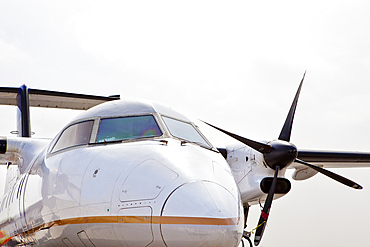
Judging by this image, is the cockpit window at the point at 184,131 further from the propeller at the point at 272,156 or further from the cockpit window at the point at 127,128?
the propeller at the point at 272,156

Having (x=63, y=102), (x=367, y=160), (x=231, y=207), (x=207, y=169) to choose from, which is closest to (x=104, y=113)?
(x=207, y=169)

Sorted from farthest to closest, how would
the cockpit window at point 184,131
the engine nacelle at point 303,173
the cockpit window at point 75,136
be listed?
the engine nacelle at point 303,173 < the cockpit window at point 75,136 < the cockpit window at point 184,131

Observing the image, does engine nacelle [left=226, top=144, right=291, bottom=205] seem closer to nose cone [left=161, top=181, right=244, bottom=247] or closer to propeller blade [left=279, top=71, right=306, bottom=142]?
propeller blade [left=279, top=71, right=306, bottom=142]

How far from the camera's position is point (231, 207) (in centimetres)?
377

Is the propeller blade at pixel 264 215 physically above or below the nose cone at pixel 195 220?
below

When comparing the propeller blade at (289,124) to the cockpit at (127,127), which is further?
the propeller blade at (289,124)

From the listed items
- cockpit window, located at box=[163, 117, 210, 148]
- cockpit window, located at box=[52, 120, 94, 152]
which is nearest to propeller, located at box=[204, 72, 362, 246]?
cockpit window, located at box=[163, 117, 210, 148]

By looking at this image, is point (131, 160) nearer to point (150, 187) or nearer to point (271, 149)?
point (150, 187)

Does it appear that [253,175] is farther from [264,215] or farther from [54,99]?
[54,99]

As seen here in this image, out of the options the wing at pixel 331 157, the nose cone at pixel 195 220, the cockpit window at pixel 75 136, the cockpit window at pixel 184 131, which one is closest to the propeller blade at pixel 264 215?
the wing at pixel 331 157

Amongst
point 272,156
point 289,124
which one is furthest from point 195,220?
point 289,124

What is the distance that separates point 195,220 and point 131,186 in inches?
30.3

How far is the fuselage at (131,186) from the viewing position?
3.53 metres

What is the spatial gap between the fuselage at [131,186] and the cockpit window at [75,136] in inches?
0.8
